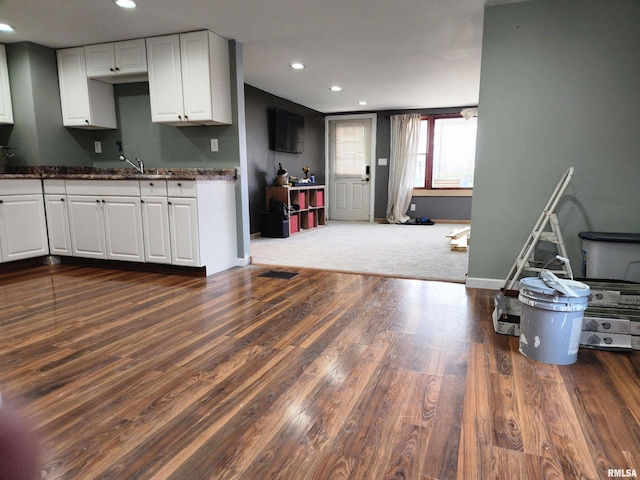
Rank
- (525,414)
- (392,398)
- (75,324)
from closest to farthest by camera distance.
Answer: (525,414) < (392,398) < (75,324)

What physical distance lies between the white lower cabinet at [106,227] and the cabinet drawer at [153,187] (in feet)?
0.39

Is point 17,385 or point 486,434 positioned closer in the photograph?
point 486,434

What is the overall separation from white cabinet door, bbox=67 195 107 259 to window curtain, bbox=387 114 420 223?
5.49m

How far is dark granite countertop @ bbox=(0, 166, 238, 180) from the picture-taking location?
144 inches

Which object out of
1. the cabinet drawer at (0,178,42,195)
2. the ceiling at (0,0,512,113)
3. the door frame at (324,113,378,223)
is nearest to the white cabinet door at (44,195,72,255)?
the cabinet drawer at (0,178,42,195)

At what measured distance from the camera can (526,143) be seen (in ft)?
9.91

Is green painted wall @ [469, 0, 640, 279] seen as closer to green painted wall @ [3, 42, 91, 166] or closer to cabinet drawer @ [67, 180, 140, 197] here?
cabinet drawer @ [67, 180, 140, 197]

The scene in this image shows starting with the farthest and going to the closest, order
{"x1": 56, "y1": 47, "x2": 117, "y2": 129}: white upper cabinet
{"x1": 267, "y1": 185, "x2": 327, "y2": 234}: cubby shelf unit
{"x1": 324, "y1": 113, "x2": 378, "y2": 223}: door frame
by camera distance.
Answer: {"x1": 324, "y1": 113, "x2": 378, "y2": 223}: door frame < {"x1": 267, "y1": 185, "x2": 327, "y2": 234}: cubby shelf unit < {"x1": 56, "y1": 47, "x2": 117, "y2": 129}: white upper cabinet

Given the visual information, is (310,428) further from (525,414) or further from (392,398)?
(525,414)

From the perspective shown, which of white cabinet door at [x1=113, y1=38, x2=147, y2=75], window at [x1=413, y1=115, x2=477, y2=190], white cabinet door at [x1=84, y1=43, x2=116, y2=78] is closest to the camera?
white cabinet door at [x1=113, y1=38, x2=147, y2=75]

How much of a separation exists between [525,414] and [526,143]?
7.25 feet

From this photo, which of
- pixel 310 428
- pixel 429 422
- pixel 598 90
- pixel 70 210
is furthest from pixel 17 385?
pixel 598 90

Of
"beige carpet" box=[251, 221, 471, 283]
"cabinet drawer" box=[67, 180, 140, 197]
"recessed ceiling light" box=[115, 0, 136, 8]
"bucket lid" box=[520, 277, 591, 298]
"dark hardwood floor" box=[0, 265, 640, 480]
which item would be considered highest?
"recessed ceiling light" box=[115, 0, 136, 8]

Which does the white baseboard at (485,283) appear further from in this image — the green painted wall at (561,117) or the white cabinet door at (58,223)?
the white cabinet door at (58,223)
